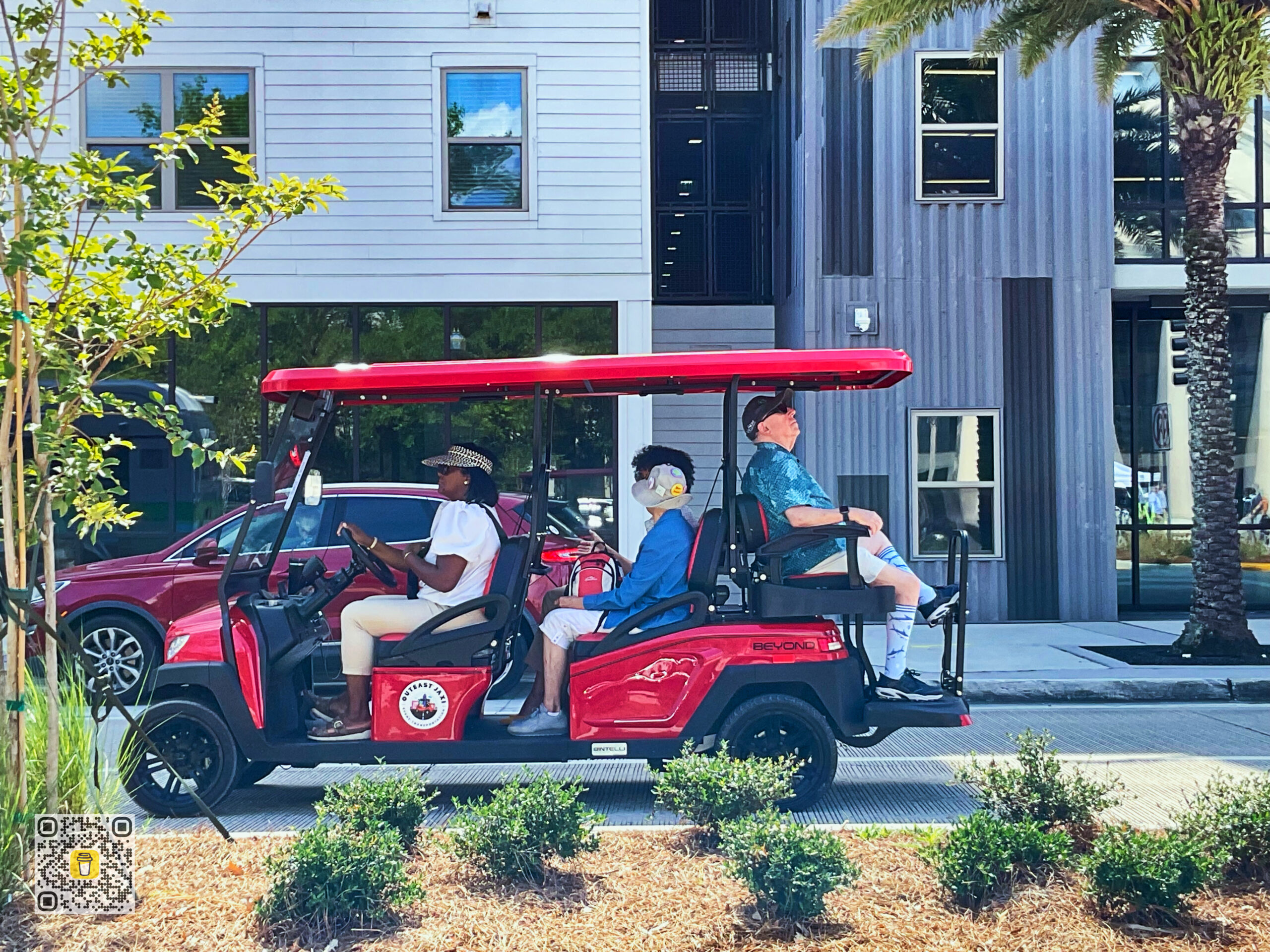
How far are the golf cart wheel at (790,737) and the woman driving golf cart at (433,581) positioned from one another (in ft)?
4.70

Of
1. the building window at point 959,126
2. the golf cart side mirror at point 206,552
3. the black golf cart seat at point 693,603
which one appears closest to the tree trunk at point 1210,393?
the building window at point 959,126

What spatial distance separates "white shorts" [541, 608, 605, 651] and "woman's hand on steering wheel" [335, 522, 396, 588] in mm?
915

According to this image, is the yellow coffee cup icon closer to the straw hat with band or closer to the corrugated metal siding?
the straw hat with band

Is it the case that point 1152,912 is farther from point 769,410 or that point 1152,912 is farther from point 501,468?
point 501,468

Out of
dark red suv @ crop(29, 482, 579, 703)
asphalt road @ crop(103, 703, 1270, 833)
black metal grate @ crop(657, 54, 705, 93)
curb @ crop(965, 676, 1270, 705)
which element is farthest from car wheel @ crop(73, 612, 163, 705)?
black metal grate @ crop(657, 54, 705, 93)

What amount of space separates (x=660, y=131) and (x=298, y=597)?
14.8 m

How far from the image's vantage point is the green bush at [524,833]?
4699mm

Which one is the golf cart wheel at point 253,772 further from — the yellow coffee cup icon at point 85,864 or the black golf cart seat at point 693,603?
the yellow coffee cup icon at point 85,864

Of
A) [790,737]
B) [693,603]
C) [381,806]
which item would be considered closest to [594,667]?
[693,603]

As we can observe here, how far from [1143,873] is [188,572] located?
8.37 m

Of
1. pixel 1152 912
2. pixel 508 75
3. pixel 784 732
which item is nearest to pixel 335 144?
pixel 508 75

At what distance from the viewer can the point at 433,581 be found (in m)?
6.63

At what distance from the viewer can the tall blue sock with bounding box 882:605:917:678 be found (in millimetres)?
6773

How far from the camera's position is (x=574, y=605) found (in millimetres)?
6805
